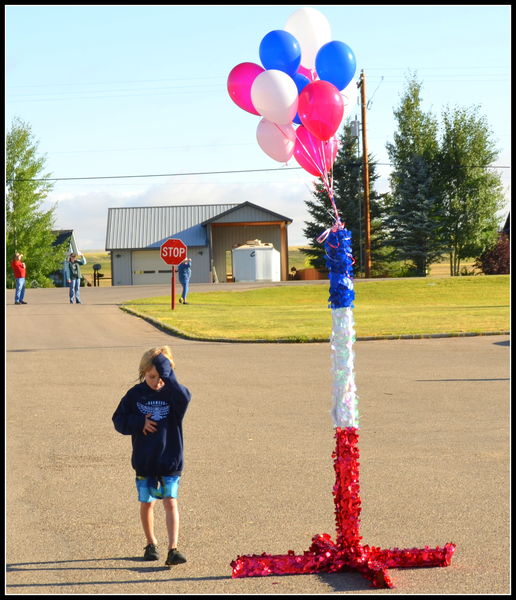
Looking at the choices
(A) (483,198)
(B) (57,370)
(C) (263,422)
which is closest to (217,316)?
(B) (57,370)

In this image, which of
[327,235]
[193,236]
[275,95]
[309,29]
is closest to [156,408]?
[327,235]

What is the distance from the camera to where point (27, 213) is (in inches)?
2899

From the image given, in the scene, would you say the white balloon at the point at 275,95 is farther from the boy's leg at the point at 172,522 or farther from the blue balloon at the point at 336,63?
the boy's leg at the point at 172,522

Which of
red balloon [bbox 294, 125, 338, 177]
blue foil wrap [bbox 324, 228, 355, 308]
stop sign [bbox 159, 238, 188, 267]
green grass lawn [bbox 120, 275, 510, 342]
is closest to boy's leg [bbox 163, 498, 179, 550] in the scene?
blue foil wrap [bbox 324, 228, 355, 308]

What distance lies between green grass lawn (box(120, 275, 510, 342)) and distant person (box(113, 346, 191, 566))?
584 inches

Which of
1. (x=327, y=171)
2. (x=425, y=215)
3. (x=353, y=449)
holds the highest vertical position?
(x=425, y=215)

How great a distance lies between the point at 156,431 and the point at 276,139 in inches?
87.7

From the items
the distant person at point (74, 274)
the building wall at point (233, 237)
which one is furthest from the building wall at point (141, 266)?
the distant person at point (74, 274)

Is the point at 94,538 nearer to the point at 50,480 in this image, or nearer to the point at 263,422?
the point at 50,480

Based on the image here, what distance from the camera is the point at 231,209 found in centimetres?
6259

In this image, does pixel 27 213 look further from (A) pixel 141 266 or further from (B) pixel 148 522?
(B) pixel 148 522

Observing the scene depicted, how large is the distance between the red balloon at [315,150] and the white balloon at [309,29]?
0.54 metres

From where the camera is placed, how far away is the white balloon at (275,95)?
236 inches

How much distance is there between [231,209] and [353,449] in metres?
57.3
